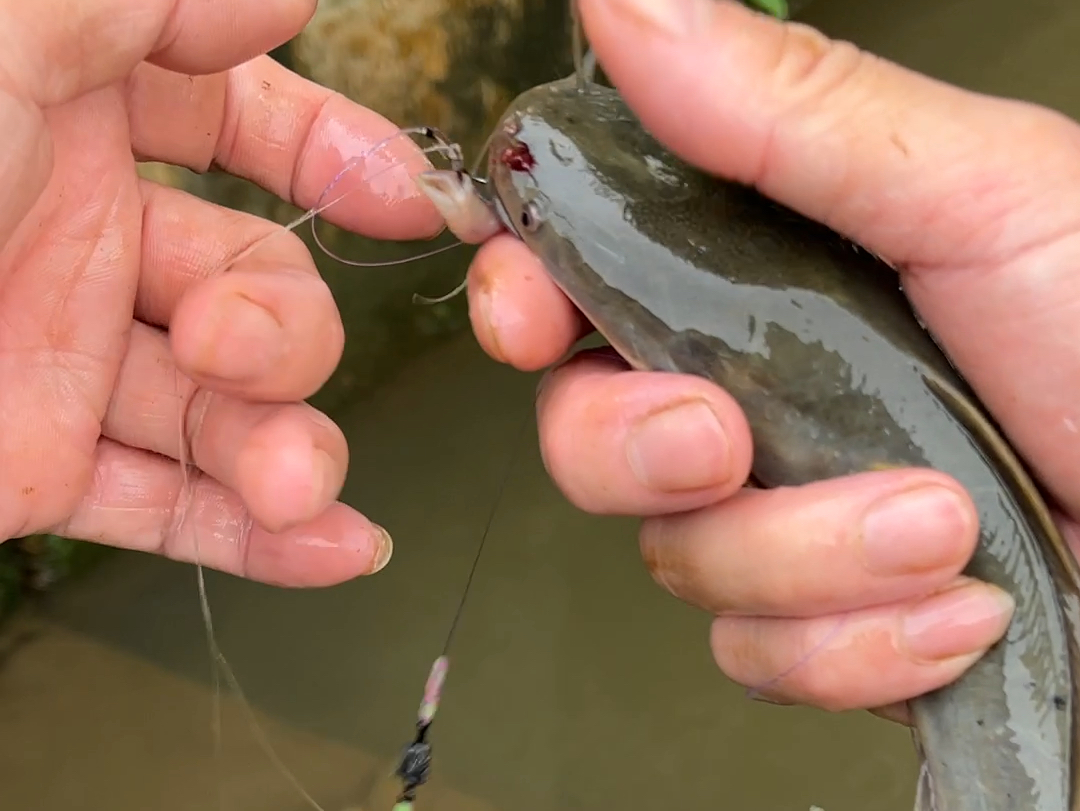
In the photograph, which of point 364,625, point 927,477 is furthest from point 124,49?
point 364,625

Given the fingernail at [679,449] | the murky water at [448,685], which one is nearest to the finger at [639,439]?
the fingernail at [679,449]

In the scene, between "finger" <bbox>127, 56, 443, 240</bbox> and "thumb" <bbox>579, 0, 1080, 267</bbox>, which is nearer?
"thumb" <bbox>579, 0, 1080, 267</bbox>

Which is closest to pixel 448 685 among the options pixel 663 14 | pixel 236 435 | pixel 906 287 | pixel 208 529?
pixel 208 529

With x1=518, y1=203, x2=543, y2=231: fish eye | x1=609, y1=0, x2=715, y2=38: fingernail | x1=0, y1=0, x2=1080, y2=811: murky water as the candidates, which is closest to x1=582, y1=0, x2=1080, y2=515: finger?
x1=609, y1=0, x2=715, y2=38: fingernail

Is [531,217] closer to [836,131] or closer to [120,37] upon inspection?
[836,131]

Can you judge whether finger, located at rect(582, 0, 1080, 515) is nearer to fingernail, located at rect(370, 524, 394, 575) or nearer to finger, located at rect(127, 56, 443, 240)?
finger, located at rect(127, 56, 443, 240)

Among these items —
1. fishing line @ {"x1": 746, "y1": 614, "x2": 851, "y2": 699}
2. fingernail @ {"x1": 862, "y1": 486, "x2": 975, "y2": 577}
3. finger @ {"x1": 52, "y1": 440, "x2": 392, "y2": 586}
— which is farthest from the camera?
finger @ {"x1": 52, "y1": 440, "x2": 392, "y2": 586}

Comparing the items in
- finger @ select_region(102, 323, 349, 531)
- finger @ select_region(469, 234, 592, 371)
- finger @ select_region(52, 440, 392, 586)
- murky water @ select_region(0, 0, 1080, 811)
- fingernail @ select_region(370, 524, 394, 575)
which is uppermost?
finger @ select_region(469, 234, 592, 371)

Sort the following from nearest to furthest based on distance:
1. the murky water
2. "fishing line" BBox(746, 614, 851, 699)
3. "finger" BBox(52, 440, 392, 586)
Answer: "fishing line" BBox(746, 614, 851, 699) → "finger" BBox(52, 440, 392, 586) → the murky water

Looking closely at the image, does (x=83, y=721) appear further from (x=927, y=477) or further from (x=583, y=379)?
(x=927, y=477)
